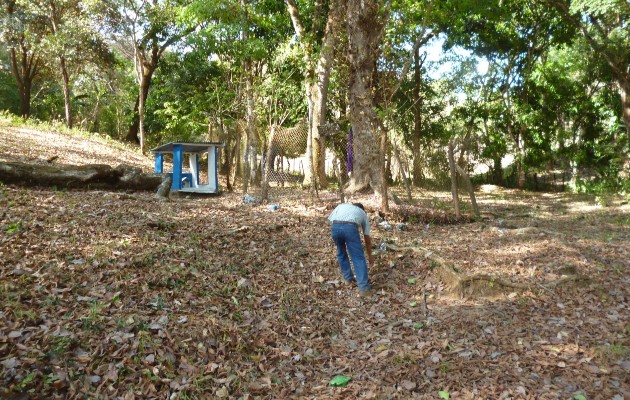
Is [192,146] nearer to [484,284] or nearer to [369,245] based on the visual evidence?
[369,245]

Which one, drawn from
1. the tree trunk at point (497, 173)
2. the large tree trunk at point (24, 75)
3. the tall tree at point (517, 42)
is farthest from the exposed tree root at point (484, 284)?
the large tree trunk at point (24, 75)

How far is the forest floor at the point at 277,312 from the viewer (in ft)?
13.1

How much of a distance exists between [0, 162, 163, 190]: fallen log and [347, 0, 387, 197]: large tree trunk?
5.29 metres

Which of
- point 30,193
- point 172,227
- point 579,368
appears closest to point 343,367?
point 579,368

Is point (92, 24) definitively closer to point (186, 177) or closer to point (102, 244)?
point (186, 177)

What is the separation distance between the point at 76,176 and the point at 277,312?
20.1 ft

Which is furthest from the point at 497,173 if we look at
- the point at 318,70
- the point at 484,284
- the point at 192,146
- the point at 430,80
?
the point at 484,284

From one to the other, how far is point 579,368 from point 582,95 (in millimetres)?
19451

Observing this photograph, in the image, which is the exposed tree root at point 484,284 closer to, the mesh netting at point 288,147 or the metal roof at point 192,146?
the metal roof at point 192,146

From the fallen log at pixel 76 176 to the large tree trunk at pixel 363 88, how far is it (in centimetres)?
529

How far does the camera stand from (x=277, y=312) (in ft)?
18.1

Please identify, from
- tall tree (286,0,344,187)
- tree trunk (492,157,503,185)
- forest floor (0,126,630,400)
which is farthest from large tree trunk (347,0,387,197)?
tree trunk (492,157,503,185)

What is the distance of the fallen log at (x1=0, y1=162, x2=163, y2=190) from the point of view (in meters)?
8.35

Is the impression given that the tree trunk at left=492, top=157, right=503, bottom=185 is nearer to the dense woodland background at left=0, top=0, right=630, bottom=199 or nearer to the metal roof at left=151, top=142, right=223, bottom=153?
the dense woodland background at left=0, top=0, right=630, bottom=199
